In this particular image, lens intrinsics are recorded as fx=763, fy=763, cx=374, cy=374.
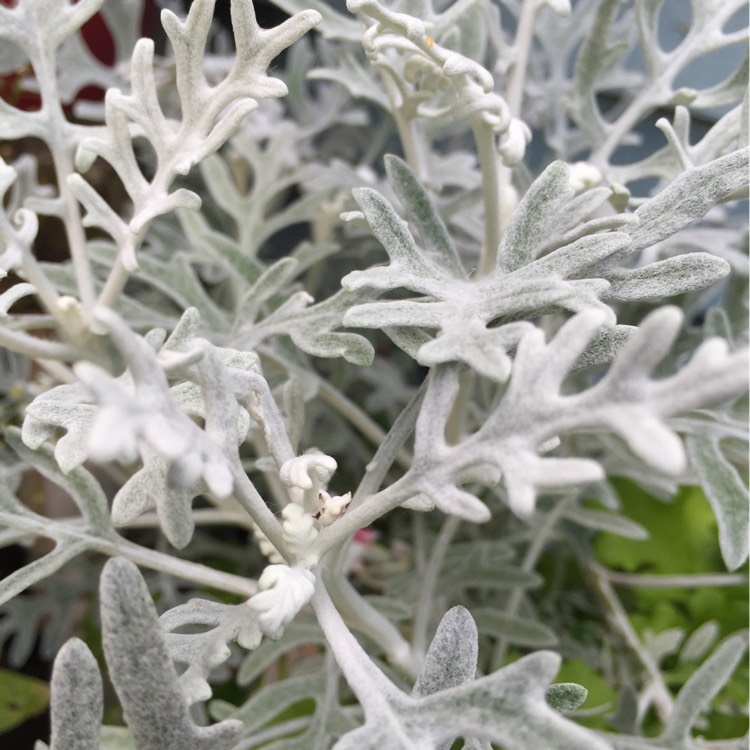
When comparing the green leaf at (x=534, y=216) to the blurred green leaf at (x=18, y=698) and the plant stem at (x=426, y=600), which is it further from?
the blurred green leaf at (x=18, y=698)

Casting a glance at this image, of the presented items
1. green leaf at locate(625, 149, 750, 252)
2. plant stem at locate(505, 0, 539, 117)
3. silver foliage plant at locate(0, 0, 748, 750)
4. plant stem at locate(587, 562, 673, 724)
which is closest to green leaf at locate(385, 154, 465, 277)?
silver foliage plant at locate(0, 0, 748, 750)

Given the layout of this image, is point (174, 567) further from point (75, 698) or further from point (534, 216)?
point (534, 216)

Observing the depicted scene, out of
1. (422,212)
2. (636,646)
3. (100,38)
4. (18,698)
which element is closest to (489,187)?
(422,212)

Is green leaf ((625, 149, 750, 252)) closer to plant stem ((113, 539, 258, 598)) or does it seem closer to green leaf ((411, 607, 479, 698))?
green leaf ((411, 607, 479, 698))

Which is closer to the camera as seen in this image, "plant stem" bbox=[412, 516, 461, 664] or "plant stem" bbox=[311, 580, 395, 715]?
"plant stem" bbox=[311, 580, 395, 715]

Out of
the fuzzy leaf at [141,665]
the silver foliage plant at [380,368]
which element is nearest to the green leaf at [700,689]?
the silver foliage plant at [380,368]

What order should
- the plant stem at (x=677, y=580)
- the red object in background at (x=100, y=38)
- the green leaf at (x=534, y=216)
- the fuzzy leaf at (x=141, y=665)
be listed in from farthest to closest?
the red object in background at (x=100, y=38) → the plant stem at (x=677, y=580) → the green leaf at (x=534, y=216) → the fuzzy leaf at (x=141, y=665)

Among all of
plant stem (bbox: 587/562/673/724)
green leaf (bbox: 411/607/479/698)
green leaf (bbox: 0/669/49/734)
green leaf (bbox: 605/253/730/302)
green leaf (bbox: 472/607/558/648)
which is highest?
green leaf (bbox: 605/253/730/302)
